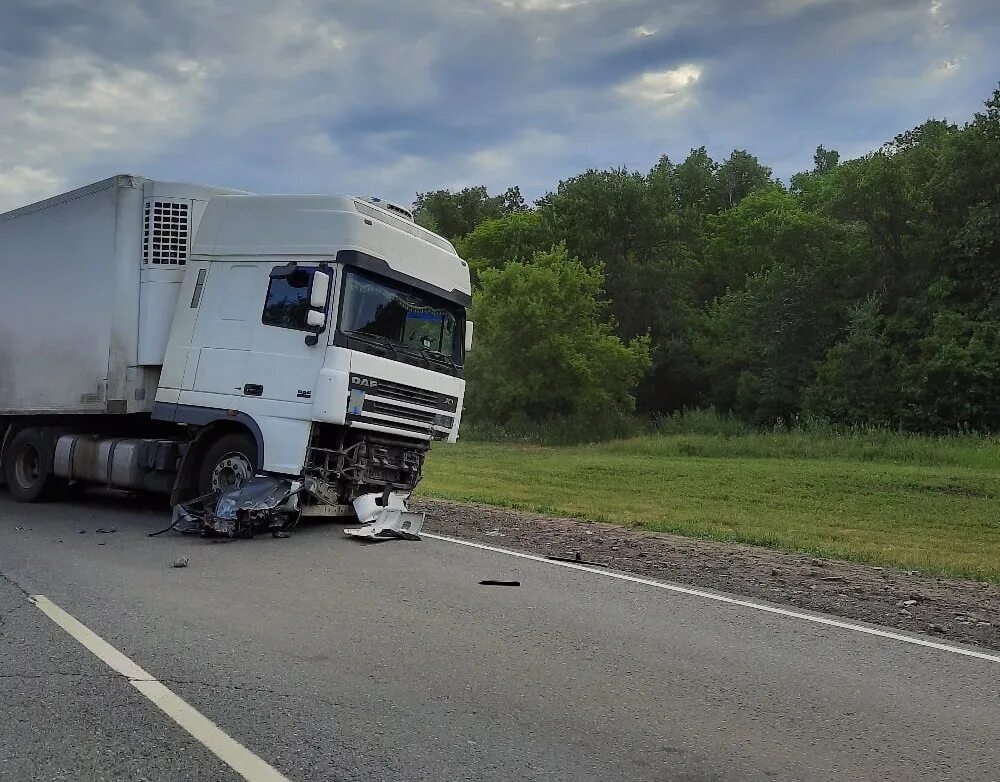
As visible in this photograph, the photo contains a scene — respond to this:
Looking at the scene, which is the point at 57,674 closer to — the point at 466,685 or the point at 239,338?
the point at 466,685

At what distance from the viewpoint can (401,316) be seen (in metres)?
11.8

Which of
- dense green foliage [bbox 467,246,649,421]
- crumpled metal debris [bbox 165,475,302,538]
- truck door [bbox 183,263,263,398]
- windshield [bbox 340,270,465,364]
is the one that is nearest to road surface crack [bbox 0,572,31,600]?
crumpled metal debris [bbox 165,475,302,538]

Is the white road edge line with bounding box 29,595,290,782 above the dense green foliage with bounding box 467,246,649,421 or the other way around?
the other way around

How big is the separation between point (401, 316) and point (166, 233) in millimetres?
3106

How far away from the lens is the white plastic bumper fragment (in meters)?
11.2

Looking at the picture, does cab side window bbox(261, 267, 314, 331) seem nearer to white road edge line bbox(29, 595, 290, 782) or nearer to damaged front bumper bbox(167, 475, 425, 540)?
damaged front bumper bbox(167, 475, 425, 540)

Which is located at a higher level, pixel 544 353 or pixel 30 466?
pixel 544 353

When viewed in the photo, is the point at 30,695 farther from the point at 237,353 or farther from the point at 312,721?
the point at 237,353

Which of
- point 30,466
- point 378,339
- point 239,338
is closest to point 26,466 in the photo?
point 30,466

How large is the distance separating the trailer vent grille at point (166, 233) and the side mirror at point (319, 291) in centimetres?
243

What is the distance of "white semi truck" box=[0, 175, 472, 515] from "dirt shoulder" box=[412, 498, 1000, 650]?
1762mm

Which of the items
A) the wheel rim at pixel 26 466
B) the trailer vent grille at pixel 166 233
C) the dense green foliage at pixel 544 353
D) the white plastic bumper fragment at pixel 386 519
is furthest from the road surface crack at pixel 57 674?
the dense green foliage at pixel 544 353

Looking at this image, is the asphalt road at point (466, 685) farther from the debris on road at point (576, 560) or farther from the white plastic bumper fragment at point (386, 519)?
the white plastic bumper fragment at point (386, 519)

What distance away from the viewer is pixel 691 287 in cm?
6062
